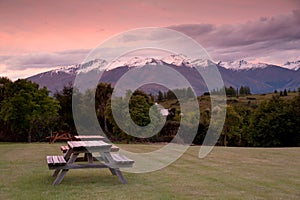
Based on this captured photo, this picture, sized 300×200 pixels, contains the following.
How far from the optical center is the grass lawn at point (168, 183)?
8.21 m

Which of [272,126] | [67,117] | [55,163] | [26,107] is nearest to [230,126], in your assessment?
[272,126]

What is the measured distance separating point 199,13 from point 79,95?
Result: 14.2m

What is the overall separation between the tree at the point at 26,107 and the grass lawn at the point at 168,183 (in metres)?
15.9

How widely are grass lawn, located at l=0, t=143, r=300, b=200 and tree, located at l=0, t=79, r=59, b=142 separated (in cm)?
Answer: 1586

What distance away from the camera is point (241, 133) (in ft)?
177

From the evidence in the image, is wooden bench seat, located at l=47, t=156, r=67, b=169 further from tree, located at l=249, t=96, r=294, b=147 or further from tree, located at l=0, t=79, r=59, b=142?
tree, located at l=249, t=96, r=294, b=147

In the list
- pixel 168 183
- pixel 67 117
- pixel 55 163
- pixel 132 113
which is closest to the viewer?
pixel 55 163

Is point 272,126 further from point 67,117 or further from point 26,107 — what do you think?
point 26,107

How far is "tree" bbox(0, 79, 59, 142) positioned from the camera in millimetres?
28734

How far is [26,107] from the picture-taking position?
28.9m

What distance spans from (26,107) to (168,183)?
21.4 meters

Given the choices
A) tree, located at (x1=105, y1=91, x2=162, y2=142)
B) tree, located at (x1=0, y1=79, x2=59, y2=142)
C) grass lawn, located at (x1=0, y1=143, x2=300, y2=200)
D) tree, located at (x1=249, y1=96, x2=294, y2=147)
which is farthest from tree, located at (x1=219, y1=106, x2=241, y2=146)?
grass lawn, located at (x1=0, y1=143, x2=300, y2=200)

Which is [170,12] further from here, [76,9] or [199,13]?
[76,9]

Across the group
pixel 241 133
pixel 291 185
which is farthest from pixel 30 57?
pixel 241 133
